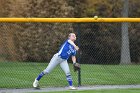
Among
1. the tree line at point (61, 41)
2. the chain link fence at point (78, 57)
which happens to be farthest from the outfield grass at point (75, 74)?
the tree line at point (61, 41)

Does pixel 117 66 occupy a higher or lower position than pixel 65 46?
lower

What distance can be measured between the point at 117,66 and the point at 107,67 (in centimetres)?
36

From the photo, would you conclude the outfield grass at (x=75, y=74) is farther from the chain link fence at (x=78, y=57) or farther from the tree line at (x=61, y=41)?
the tree line at (x=61, y=41)

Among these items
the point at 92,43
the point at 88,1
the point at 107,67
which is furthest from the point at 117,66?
the point at 88,1

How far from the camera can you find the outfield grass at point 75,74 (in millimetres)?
17203

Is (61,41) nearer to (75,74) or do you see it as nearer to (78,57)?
(75,74)

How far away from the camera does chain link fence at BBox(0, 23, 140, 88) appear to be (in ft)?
57.3

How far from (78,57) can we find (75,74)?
2428 mm

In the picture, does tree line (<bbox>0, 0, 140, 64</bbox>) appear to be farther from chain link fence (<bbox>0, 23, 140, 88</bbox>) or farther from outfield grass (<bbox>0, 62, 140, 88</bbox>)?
outfield grass (<bbox>0, 62, 140, 88</bbox>)

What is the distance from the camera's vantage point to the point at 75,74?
61.5 ft

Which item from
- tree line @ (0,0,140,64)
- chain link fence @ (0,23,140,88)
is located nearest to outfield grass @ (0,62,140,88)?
chain link fence @ (0,23,140,88)

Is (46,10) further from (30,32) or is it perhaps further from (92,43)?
(92,43)

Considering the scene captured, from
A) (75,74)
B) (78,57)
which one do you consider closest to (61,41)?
(75,74)

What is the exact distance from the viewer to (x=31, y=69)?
18.1 metres
